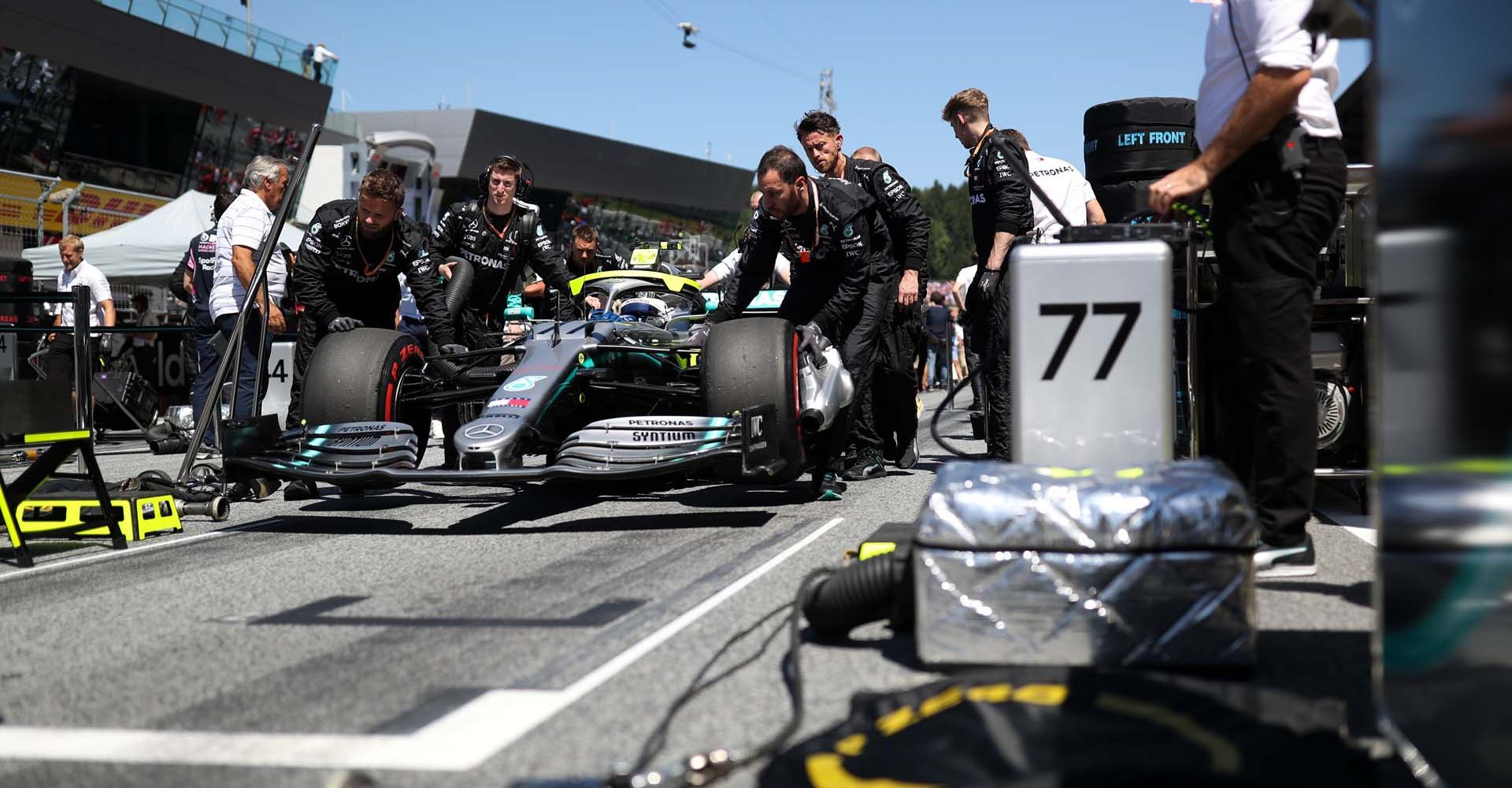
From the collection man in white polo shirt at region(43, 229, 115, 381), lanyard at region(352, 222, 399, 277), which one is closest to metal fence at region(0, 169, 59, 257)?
man in white polo shirt at region(43, 229, 115, 381)

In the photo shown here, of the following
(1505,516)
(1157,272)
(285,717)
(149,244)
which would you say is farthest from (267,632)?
(149,244)

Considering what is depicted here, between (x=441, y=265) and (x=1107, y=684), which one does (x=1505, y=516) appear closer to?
(x=1107, y=684)

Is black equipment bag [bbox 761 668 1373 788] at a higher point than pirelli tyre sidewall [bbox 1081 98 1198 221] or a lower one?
lower

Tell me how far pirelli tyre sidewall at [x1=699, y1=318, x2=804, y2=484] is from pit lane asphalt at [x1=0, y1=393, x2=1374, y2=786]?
33 cm

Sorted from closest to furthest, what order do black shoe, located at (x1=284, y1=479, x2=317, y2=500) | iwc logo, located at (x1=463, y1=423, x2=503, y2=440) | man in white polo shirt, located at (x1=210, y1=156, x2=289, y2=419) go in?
iwc logo, located at (x1=463, y1=423, x2=503, y2=440), black shoe, located at (x1=284, y1=479, x2=317, y2=500), man in white polo shirt, located at (x1=210, y1=156, x2=289, y2=419)

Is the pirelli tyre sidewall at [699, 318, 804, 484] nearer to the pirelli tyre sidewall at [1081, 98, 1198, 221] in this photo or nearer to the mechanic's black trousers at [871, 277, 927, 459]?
the mechanic's black trousers at [871, 277, 927, 459]

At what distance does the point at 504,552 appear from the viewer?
5109 millimetres

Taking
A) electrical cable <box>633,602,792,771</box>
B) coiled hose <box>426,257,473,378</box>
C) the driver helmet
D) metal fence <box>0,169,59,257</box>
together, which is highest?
metal fence <box>0,169,59,257</box>

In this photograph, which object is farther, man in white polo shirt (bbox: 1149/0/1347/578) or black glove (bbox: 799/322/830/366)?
black glove (bbox: 799/322/830/366)

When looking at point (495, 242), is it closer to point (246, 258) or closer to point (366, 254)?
point (366, 254)

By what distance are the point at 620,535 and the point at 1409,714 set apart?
3.90 m

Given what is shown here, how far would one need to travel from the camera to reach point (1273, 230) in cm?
383

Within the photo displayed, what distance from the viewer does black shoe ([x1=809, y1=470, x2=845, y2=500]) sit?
21.7 feet

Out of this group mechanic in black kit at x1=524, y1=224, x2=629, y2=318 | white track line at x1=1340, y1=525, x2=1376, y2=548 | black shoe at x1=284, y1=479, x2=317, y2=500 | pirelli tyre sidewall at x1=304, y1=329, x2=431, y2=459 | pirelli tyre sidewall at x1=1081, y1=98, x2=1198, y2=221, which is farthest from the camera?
mechanic in black kit at x1=524, y1=224, x2=629, y2=318
